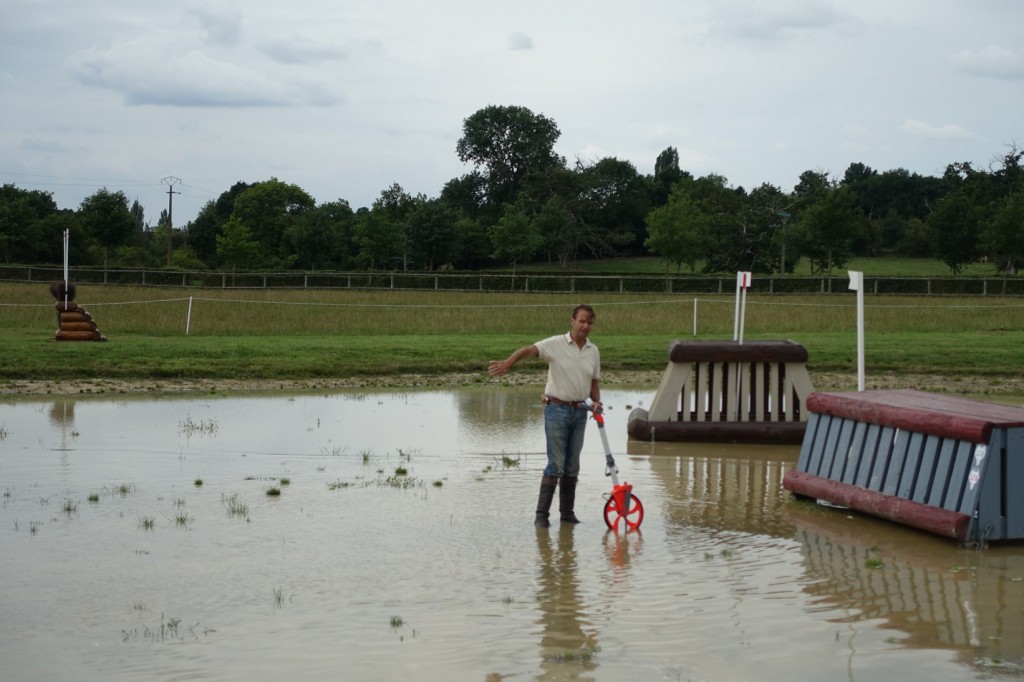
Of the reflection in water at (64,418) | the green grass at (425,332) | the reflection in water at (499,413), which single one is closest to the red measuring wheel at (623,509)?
the reflection in water at (499,413)

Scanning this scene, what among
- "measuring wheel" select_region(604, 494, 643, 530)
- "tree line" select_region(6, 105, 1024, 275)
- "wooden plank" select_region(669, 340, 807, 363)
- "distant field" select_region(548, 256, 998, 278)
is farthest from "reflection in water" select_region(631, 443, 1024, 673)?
"distant field" select_region(548, 256, 998, 278)

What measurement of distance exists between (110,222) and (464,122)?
154 ft

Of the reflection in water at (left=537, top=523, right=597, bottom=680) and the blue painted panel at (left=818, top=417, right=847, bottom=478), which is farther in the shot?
the blue painted panel at (left=818, top=417, right=847, bottom=478)

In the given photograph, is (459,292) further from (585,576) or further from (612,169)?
(612,169)

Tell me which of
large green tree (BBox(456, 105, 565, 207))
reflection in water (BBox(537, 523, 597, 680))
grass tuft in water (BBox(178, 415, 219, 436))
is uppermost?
large green tree (BBox(456, 105, 565, 207))

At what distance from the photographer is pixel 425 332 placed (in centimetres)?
3994

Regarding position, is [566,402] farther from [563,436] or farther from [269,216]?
[269,216]

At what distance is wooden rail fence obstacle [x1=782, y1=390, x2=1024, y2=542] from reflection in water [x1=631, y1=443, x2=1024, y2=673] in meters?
0.21

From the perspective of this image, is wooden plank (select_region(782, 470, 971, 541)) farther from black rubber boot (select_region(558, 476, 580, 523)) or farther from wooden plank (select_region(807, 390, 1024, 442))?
black rubber boot (select_region(558, 476, 580, 523))

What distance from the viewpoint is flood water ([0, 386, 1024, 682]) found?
281 inches

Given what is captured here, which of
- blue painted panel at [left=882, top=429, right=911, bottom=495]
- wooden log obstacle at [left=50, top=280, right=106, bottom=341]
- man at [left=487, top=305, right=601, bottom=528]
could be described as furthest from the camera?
wooden log obstacle at [left=50, top=280, right=106, bottom=341]

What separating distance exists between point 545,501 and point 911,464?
10.1ft

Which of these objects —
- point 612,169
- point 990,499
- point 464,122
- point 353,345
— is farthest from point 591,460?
point 464,122

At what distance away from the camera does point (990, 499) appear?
990 cm
